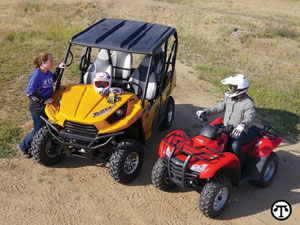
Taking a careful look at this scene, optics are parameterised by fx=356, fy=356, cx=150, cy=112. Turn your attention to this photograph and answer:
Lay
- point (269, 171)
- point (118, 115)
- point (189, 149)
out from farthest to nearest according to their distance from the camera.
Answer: point (269, 171), point (118, 115), point (189, 149)

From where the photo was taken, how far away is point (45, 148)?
623 centimetres

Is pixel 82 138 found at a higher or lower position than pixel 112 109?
lower

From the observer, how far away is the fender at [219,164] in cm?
502

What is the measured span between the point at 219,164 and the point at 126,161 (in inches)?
64.4

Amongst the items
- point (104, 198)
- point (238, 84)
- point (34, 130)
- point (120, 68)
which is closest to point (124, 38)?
point (120, 68)

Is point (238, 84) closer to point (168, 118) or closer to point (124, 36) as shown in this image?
point (124, 36)

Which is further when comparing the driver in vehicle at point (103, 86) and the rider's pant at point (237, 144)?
the driver in vehicle at point (103, 86)

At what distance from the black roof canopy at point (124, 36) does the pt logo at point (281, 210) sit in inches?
131

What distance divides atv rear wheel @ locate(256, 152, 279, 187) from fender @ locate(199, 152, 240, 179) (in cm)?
93

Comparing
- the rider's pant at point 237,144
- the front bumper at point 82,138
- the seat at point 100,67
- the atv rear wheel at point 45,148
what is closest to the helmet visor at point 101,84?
the seat at point 100,67

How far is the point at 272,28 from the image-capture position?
21.2 metres

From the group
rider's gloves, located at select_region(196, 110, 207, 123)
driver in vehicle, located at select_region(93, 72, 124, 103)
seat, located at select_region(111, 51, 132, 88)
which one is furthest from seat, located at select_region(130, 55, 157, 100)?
rider's gloves, located at select_region(196, 110, 207, 123)

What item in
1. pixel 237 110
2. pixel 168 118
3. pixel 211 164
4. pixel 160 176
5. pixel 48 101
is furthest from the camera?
pixel 168 118

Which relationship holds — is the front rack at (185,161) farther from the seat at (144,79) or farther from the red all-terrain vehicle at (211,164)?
the seat at (144,79)
